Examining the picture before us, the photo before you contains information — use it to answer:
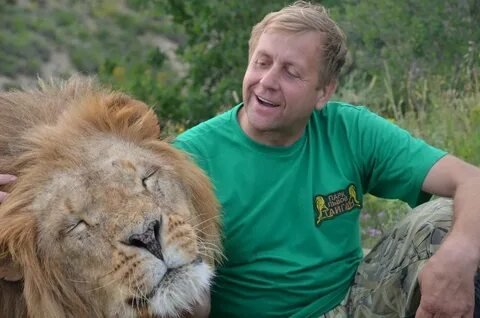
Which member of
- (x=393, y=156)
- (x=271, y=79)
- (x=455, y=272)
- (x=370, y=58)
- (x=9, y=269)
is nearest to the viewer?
(x=9, y=269)

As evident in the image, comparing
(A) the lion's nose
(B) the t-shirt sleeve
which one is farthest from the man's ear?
(A) the lion's nose

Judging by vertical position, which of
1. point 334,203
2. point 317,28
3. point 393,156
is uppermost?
point 317,28

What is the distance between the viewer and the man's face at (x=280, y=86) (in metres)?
3.31

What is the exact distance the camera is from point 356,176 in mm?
3447

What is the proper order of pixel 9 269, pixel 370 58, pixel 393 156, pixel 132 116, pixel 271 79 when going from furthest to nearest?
pixel 370 58 → pixel 393 156 → pixel 271 79 → pixel 132 116 → pixel 9 269

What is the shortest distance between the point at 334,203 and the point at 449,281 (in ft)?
1.90

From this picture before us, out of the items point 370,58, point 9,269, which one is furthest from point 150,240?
point 370,58

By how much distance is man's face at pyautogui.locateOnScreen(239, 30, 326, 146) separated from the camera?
331 centimetres

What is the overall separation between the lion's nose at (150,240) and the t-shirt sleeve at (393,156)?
1.19 meters

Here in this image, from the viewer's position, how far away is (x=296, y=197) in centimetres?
334

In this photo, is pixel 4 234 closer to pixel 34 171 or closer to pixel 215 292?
pixel 34 171

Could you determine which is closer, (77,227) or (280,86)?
(77,227)

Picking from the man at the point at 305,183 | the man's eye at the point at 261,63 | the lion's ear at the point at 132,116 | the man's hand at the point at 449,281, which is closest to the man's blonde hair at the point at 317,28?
the man at the point at 305,183

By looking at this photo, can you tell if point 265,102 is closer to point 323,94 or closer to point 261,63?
point 261,63
